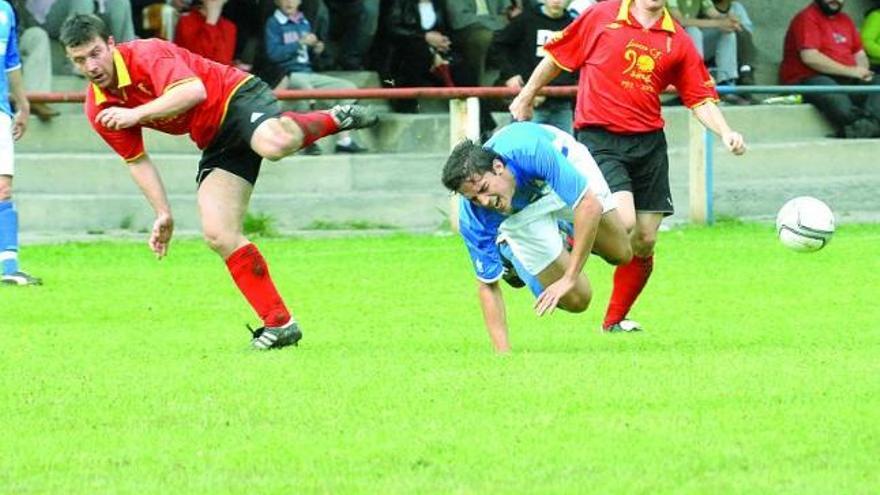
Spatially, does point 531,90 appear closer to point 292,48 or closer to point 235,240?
point 235,240

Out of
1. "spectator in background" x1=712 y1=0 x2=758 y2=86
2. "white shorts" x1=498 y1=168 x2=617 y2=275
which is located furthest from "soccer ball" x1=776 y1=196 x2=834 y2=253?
"spectator in background" x1=712 y1=0 x2=758 y2=86

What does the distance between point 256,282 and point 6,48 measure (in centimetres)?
503

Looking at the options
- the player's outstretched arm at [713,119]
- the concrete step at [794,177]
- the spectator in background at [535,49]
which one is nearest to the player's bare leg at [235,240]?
the player's outstretched arm at [713,119]

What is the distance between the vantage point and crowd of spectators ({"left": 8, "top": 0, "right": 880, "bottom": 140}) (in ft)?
66.6

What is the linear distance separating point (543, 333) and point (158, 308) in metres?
3.06

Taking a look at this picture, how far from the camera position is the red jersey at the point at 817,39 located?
75.0ft

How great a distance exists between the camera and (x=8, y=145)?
14.9 metres

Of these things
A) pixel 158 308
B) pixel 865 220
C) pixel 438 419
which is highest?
pixel 438 419

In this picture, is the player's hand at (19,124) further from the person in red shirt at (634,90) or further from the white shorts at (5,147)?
the person in red shirt at (634,90)

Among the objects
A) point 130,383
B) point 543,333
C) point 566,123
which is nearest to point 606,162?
point 543,333

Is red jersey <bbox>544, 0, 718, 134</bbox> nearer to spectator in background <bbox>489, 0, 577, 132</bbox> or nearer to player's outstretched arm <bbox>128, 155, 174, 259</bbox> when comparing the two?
player's outstretched arm <bbox>128, 155, 174, 259</bbox>

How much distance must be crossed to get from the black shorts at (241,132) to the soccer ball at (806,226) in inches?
115

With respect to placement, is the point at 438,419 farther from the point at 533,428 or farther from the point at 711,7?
the point at 711,7

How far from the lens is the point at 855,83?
22938 millimetres
